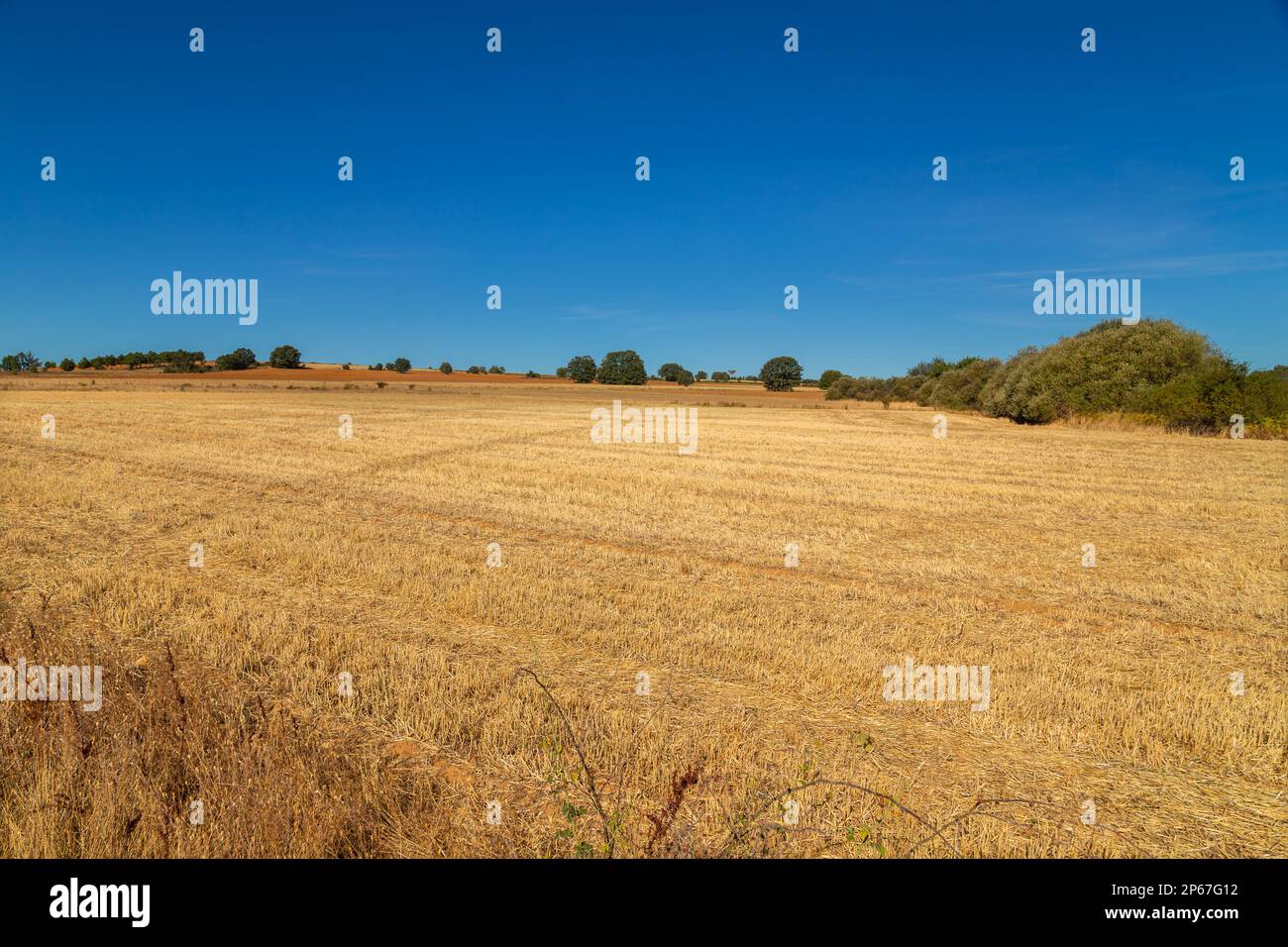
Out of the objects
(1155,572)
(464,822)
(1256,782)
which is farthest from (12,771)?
(1155,572)

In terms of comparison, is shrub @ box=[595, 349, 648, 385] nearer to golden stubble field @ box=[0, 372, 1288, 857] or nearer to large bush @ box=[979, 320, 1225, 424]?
large bush @ box=[979, 320, 1225, 424]

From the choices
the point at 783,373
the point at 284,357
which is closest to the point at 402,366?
the point at 284,357

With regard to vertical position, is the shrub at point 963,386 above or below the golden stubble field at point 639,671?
above

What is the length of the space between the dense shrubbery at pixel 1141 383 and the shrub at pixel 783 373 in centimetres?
6502

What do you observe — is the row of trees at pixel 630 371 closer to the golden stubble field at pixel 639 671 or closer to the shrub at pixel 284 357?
the shrub at pixel 284 357

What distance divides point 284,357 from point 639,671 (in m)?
133

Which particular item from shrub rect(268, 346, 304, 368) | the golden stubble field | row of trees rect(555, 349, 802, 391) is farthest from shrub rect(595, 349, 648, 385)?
the golden stubble field

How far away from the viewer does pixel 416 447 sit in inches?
1009

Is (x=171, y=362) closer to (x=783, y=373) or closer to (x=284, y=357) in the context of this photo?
(x=284, y=357)

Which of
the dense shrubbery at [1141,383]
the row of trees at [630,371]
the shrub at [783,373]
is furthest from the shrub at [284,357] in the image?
the dense shrubbery at [1141,383]

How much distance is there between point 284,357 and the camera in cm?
11981

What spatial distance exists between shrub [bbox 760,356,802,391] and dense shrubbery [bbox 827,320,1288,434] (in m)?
65.0

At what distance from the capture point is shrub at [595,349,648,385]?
129m

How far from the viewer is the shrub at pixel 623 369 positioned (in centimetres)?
12925
